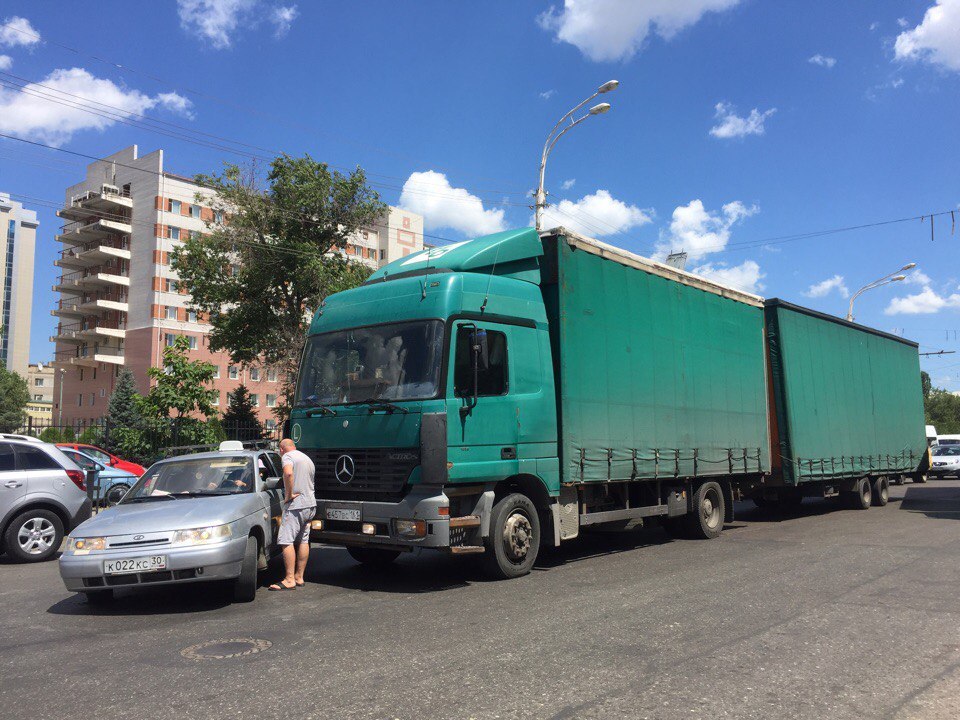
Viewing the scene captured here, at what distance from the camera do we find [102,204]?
65.5m

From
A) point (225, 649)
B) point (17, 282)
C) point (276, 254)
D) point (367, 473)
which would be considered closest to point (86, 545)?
point (225, 649)

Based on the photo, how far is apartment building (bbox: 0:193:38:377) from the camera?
12700cm

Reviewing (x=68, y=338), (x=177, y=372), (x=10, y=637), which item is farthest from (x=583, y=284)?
(x=68, y=338)

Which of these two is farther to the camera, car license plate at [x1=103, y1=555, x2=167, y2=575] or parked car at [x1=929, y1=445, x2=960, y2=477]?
parked car at [x1=929, y1=445, x2=960, y2=477]

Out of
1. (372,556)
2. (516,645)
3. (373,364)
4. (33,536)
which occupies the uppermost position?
(373,364)

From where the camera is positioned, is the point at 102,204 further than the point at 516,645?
Yes

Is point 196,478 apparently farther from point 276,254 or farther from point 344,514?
point 276,254

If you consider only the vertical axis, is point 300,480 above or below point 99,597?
above

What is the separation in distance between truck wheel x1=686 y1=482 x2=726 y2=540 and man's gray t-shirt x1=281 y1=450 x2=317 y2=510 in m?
6.20

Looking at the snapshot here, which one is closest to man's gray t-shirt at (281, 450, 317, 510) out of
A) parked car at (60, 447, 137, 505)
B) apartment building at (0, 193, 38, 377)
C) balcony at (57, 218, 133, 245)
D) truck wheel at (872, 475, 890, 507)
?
parked car at (60, 447, 137, 505)

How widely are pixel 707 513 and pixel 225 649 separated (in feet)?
27.6

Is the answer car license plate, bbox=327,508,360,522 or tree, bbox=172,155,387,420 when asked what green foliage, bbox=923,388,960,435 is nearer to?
tree, bbox=172,155,387,420

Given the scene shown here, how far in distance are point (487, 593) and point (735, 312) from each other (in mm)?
7390

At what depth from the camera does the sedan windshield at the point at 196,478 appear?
7961 millimetres
